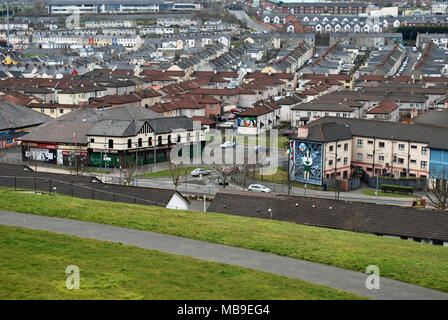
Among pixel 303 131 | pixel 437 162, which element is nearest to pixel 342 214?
pixel 303 131

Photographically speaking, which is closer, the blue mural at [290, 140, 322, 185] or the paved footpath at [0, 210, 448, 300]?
the paved footpath at [0, 210, 448, 300]

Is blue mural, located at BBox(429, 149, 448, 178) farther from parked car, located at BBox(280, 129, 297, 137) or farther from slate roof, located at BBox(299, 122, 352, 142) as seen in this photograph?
parked car, located at BBox(280, 129, 297, 137)

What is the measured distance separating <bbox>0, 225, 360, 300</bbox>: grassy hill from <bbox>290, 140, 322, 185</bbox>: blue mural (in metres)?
23.3

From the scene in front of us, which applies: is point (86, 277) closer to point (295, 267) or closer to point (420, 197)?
point (295, 267)

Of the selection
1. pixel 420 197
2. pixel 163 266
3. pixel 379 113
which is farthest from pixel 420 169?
pixel 163 266

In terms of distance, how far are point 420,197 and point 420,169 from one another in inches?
148

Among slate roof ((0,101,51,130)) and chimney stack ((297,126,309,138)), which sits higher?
chimney stack ((297,126,309,138))

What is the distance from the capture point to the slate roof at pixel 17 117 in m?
49.1

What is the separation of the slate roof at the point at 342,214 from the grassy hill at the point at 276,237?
3719 millimetres

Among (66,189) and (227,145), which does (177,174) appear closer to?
(66,189)

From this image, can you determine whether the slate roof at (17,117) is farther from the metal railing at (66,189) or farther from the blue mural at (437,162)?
the blue mural at (437,162)

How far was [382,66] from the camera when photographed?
281 ft

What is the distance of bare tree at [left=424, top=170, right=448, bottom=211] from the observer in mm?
29244

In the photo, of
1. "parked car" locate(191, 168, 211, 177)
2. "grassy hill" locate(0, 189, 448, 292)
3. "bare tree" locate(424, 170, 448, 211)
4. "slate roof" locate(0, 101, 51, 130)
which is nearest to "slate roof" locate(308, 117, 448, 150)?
"bare tree" locate(424, 170, 448, 211)
